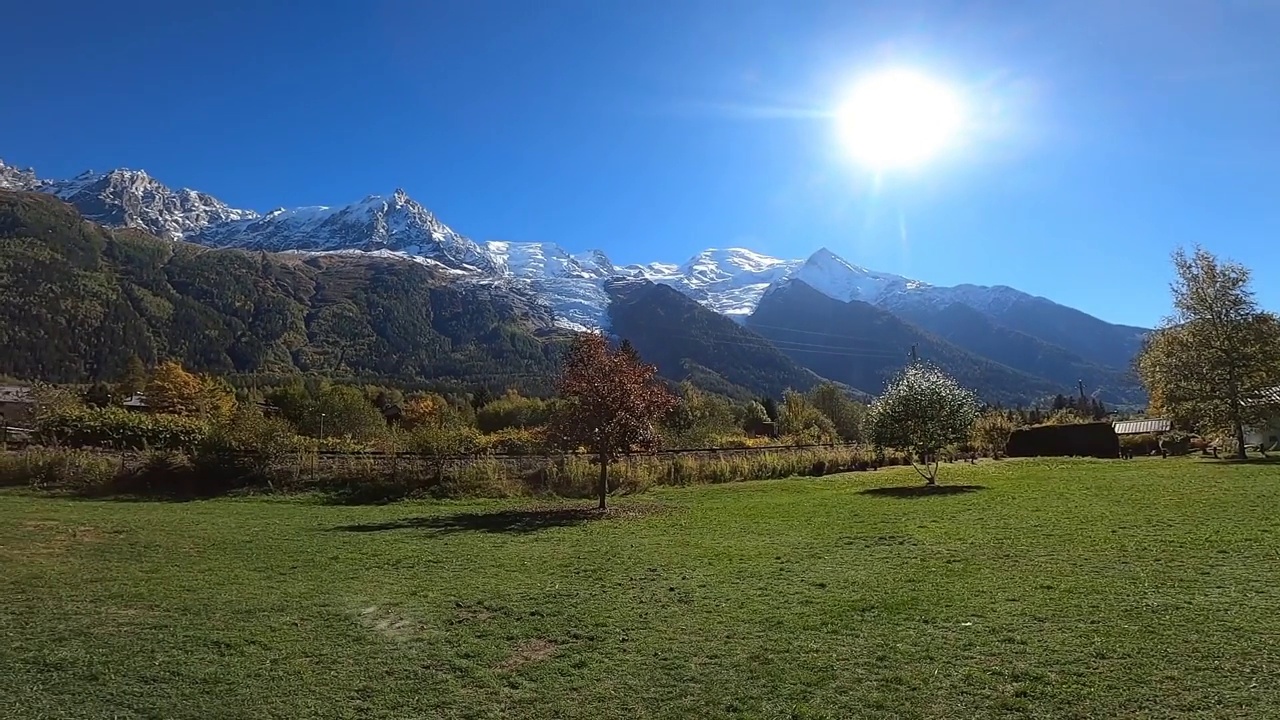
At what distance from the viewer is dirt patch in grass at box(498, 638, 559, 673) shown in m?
7.33

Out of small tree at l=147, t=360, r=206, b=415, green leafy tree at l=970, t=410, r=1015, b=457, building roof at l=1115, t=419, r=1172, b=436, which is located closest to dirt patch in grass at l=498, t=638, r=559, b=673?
green leafy tree at l=970, t=410, r=1015, b=457

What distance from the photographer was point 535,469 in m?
27.3

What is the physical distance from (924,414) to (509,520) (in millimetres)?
15145

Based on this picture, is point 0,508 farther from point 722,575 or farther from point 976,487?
point 976,487

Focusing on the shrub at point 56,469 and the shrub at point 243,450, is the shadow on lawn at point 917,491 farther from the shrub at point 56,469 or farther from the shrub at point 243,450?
the shrub at point 56,469

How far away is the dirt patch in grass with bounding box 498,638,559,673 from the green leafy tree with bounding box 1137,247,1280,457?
117 ft

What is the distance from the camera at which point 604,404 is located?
2034 cm

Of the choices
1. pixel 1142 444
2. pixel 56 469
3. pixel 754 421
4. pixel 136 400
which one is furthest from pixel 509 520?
pixel 136 400

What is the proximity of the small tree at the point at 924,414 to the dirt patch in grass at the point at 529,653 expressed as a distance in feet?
66.6

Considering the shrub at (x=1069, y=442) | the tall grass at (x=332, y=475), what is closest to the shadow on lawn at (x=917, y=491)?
the tall grass at (x=332, y=475)

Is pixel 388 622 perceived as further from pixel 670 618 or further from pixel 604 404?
pixel 604 404

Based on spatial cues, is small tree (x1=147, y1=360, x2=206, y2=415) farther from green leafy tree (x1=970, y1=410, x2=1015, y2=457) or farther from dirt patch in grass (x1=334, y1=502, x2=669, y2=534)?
green leafy tree (x1=970, y1=410, x2=1015, y2=457)

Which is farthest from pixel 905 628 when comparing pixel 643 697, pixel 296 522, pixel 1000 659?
pixel 296 522

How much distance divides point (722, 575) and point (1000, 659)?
481 centimetres
